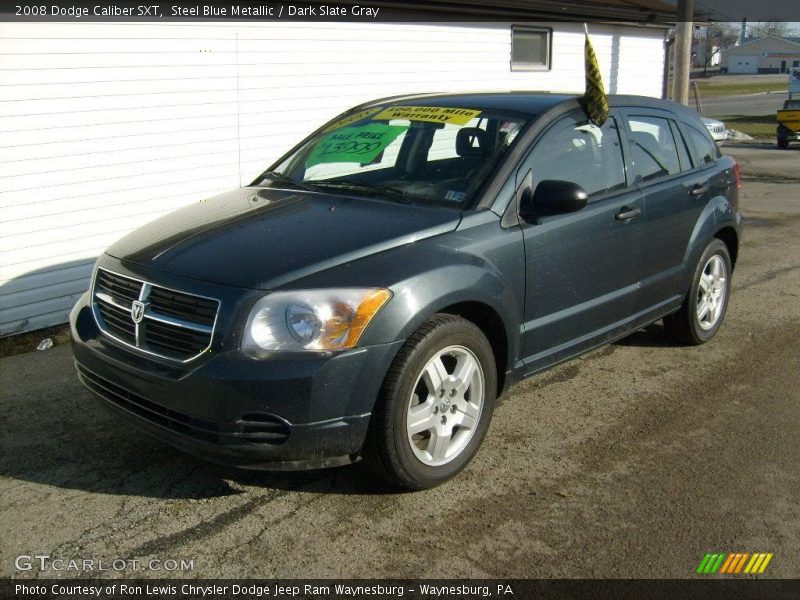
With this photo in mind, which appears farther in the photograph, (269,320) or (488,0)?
(488,0)

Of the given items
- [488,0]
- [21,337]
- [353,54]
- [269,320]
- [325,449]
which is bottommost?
[21,337]

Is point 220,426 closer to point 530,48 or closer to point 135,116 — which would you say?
point 135,116

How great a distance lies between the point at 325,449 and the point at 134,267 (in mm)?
1287

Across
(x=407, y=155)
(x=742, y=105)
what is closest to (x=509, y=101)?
(x=407, y=155)

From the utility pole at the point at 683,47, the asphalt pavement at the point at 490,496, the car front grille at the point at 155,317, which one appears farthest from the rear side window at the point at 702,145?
the utility pole at the point at 683,47

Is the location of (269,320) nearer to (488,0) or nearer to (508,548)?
(508,548)

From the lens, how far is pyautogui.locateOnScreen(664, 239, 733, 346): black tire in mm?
5816

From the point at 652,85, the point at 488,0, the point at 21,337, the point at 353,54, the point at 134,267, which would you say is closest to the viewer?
the point at 134,267

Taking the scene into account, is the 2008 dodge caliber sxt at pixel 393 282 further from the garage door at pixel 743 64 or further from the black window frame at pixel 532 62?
the garage door at pixel 743 64

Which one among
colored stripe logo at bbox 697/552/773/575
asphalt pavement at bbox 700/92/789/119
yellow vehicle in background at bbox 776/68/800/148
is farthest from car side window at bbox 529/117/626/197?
asphalt pavement at bbox 700/92/789/119

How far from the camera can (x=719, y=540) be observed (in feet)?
11.5

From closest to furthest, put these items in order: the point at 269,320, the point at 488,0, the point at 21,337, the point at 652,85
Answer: the point at 269,320 → the point at 21,337 → the point at 488,0 → the point at 652,85

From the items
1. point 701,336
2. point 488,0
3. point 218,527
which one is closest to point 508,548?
point 218,527

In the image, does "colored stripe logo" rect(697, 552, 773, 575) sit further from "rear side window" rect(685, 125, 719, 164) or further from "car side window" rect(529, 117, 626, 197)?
"rear side window" rect(685, 125, 719, 164)
